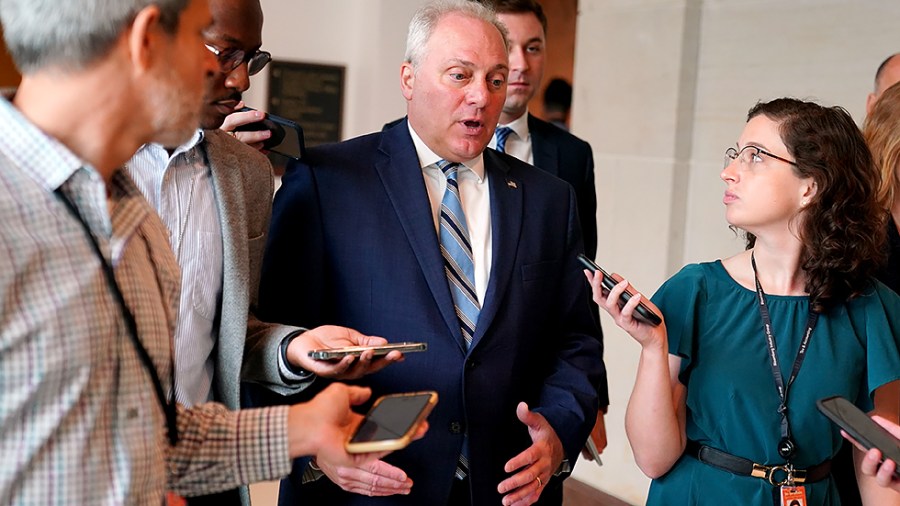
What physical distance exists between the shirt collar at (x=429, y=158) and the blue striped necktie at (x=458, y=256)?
2 cm

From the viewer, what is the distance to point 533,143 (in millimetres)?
4039

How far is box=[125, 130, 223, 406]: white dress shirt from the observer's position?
2.26 metres

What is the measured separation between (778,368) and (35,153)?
1922 millimetres

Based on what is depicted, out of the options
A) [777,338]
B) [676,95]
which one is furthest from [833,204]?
[676,95]

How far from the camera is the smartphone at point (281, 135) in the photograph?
2584 millimetres

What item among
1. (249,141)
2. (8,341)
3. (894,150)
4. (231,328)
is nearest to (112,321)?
(8,341)

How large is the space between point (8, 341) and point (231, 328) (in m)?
0.97

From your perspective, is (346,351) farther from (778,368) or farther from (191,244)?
(778,368)

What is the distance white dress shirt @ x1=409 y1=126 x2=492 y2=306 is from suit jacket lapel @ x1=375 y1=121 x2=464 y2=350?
4 cm

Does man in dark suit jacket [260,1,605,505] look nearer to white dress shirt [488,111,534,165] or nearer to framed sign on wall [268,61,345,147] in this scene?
white dress shirt [488,111,534,165]

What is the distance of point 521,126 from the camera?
405 cm

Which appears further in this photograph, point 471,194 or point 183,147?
point 471,194

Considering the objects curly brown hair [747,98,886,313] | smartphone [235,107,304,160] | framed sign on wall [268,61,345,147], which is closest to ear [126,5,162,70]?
smartphone [235,107,304,160]

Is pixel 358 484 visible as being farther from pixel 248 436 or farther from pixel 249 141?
pixel 249 141
